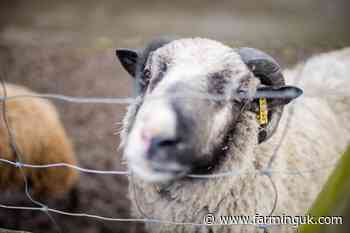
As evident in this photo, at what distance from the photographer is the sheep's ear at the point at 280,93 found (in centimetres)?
206

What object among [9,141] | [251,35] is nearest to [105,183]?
[9,141]

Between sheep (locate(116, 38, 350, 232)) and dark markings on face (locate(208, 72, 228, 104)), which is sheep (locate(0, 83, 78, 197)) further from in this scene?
dark markings on face (locate(208, 72, 228, 104))

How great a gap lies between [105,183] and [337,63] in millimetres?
2767

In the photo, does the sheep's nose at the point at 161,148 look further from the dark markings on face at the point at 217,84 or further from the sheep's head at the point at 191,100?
the dark markings on face at the point at 217,84

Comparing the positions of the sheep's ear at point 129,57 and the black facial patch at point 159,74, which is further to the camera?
the sheep's ear at point 129,57

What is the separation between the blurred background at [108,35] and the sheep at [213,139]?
8.03ft

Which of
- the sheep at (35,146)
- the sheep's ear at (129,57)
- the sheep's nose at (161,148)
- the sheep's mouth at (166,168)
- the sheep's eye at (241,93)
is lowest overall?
the sheep at (35,146)

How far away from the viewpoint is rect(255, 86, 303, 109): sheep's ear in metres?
2.06

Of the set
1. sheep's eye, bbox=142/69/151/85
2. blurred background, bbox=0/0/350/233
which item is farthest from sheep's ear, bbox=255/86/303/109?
blurred background, bbox=0/0/350/233

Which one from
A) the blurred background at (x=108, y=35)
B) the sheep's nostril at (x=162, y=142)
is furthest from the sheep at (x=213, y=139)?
the blurred background at (x=108, y=35)

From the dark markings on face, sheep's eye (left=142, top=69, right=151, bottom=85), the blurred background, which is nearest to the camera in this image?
the dark markings on face

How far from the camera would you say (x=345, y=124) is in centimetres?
303

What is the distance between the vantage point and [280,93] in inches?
82.2

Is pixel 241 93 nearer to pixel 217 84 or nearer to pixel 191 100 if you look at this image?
pixel 217 84
